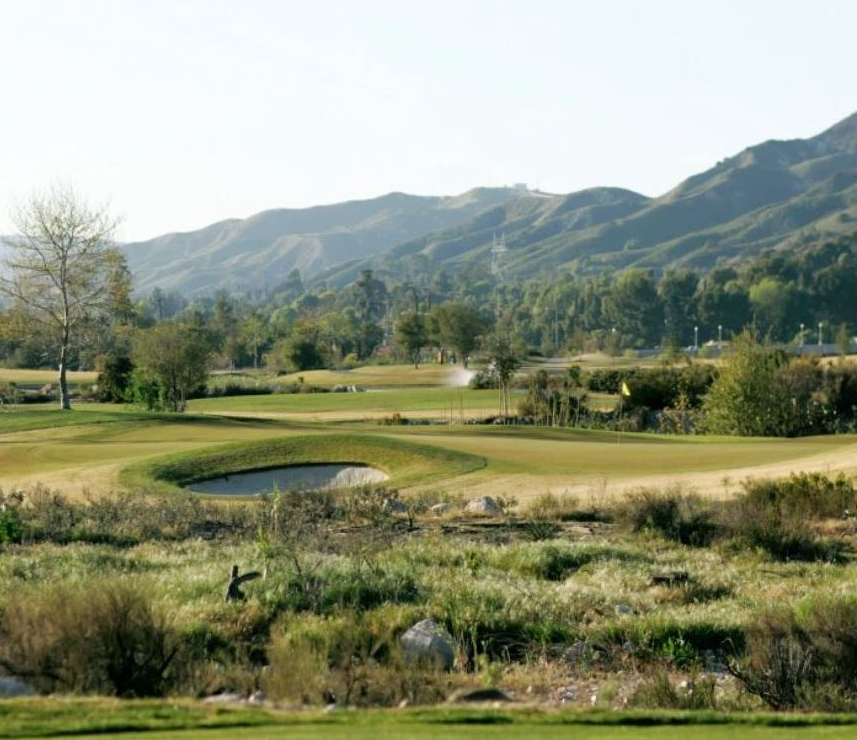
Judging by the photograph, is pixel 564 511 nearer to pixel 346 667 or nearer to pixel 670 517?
pixel 670 517

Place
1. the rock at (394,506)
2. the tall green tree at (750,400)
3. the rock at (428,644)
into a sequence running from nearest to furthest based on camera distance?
the rock at (428,644), the rock at (394,506), the tall green tree at (750,400)

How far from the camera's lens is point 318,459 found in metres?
32.8

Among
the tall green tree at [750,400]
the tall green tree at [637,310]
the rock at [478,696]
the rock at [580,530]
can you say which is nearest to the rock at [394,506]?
the rock at [580,530]

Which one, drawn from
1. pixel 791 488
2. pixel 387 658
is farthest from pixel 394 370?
pixel 387 658

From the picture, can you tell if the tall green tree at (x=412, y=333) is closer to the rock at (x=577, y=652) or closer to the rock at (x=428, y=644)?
the rock at (x=577, y=652)

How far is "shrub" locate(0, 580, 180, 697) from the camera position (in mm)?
10719

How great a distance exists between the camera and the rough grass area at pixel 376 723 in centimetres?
823

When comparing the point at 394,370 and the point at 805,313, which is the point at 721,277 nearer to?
the point at 805,313

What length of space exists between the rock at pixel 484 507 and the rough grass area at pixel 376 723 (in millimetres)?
15606

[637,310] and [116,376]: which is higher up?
[637,310]

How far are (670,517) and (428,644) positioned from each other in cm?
1041

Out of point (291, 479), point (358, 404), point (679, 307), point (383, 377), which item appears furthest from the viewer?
point (679, 307)

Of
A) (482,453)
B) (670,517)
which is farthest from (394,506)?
(482,453)

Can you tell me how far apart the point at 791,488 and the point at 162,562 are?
41.4ft
